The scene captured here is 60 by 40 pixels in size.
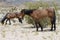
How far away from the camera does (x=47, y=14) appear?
20.1m

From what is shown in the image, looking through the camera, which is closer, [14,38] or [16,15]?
[14,38]

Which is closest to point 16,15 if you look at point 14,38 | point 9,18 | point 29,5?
point 9,18

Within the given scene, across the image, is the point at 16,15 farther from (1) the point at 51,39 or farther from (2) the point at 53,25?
(1) the point at 51,39

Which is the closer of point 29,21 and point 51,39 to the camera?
point 51,39

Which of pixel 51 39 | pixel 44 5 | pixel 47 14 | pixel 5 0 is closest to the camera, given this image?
pixel 51 39

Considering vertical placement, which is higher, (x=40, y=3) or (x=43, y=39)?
(x=40, y=3)

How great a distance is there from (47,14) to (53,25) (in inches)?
75.3

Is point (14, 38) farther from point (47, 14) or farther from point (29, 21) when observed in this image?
point (29, 21)

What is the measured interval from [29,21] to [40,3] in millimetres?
2090

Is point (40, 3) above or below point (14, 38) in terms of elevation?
above

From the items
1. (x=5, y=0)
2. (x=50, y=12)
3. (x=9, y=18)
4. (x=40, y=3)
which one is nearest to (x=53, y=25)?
(x=50, y=12)

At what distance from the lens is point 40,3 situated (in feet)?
80.9

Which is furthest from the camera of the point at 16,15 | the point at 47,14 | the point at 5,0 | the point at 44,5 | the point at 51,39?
the point at 5,0

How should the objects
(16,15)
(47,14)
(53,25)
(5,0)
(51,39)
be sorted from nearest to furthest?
(51,39) < (47,14) < (53,25) < (16,15) < (5,0)
